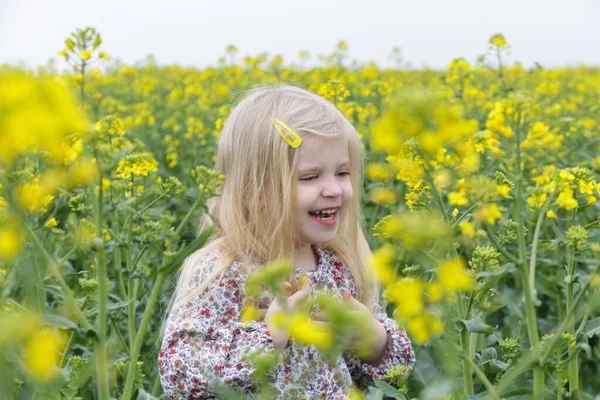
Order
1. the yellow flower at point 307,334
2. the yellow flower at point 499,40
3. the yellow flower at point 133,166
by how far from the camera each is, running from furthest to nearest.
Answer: the yellow flower at point 499,40
the yellow flower at point 133,166
the yellow flower at point 307,334

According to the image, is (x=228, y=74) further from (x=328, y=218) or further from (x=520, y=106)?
(x=520, y=106)

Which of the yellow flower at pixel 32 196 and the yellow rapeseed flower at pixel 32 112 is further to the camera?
the yellow flower at pixel 32 196

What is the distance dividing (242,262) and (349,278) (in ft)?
1.48

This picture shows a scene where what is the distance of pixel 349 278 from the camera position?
8.77 ft

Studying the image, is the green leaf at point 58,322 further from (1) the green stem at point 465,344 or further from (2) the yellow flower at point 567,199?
(2) the yellow flower at point 567,199

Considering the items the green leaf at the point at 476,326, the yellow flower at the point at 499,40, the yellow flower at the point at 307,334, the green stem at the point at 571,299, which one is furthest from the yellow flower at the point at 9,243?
the yellow flower at the point at 499,40

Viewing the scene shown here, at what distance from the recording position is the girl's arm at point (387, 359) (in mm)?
2438

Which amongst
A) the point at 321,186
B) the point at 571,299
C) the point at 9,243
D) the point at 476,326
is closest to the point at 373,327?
the point at 476,326

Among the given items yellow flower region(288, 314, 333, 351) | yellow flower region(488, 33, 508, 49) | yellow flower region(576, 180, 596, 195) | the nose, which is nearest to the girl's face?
the nose

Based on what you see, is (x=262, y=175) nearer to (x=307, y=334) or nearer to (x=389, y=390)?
(x=389, y=390)

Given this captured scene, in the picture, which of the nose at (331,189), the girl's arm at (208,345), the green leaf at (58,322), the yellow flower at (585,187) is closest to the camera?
the green leaf at (58,322)

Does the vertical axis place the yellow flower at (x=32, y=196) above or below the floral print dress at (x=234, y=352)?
above

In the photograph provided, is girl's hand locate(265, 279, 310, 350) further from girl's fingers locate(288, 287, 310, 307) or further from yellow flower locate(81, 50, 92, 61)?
yellow flower locate(81, 50, 92, 61)

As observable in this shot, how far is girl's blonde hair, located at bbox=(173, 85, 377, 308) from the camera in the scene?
2371 millimetres
